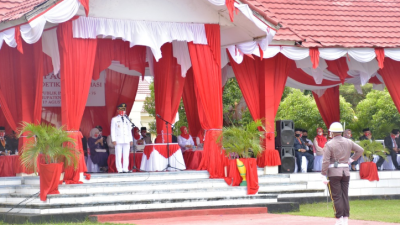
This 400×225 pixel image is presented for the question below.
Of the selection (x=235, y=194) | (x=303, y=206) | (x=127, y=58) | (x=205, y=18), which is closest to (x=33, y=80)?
(x=127, y=58)

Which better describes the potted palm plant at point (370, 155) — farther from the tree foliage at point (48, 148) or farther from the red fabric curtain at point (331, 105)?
the tree foliage at point (48, 148)

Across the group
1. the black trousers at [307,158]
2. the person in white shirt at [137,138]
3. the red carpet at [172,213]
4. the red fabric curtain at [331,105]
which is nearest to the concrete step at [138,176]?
the red carpet at [172,213]

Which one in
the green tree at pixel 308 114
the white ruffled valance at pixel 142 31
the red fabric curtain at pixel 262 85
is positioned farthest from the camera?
the green tree at pixel 308 114

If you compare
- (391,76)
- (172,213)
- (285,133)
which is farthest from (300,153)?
(172,213)

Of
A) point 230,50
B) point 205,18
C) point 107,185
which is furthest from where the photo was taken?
point 230,50

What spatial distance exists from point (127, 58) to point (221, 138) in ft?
11.8

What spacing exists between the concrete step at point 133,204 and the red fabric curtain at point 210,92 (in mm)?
1179

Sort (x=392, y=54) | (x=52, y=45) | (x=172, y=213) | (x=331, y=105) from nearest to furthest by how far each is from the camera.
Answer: (x=172, y=213), (x=52, y=45), (x=392, y=54), (x=331, y=105)

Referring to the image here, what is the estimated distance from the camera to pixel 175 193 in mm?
13172

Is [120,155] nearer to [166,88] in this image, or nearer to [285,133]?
[166,88]

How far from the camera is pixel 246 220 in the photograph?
1167 cm

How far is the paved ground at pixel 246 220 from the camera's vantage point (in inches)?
438

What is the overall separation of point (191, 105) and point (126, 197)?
21.1 feet

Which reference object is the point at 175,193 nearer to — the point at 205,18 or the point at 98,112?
the point at 205,18
